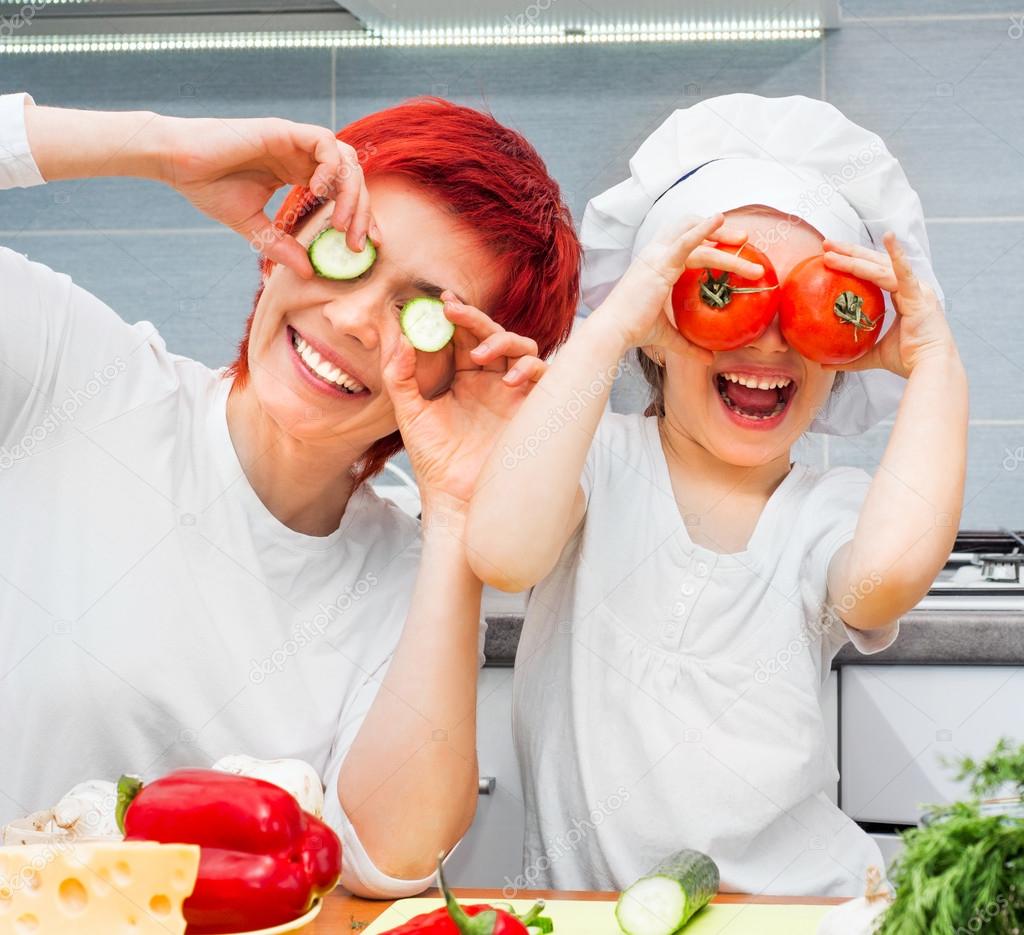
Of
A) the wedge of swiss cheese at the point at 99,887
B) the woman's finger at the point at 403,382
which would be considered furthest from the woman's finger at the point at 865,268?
the wedge of swiss cheese at the point at 99,887

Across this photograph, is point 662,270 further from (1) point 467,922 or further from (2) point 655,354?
(1) point 467,922

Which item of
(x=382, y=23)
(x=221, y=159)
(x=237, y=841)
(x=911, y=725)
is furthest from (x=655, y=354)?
(x=382, y=23)

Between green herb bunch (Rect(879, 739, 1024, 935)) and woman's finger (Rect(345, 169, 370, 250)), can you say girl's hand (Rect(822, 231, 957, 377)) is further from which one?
green herb bunch (Rect(879, 739, 1024, 935))

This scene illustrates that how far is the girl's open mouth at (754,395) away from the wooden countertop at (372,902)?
0.45 m

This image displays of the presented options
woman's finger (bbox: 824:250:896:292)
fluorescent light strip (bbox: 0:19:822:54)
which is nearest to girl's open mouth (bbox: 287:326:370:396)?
woman's finger (bbox: 824:250:896:292)

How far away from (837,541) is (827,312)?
0.76ft

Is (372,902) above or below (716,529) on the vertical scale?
below

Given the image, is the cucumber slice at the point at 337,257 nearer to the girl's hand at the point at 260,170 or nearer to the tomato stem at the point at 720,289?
the girl's hand at the point at 260,170

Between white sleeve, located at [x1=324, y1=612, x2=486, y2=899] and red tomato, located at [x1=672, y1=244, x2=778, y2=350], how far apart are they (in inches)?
14.5

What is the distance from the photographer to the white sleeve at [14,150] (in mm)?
1008

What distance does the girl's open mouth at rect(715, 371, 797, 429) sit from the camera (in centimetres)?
120

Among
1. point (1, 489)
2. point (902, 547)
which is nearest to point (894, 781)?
point (902, 547)

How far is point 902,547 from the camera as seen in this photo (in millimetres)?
1073

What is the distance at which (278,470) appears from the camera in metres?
1.27
